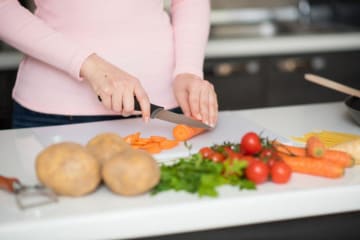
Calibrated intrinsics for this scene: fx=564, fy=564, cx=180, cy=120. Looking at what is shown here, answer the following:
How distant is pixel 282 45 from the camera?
2447 mm

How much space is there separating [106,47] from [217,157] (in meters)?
0.49

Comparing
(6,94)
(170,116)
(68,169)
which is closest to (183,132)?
(170,116)

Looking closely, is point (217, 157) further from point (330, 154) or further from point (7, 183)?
point (7, 183)

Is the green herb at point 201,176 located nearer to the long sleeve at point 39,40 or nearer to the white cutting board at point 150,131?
the white cutting board at point 150,131

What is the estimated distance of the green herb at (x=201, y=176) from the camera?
90cm

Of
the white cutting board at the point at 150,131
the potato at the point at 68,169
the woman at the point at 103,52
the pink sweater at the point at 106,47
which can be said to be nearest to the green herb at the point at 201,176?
the potato at the point at 68,169

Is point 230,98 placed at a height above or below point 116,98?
below

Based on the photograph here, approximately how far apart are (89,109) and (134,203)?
0.54 m

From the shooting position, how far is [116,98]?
1.11m

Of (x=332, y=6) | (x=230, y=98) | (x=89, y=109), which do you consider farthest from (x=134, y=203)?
(x=332, y=6)

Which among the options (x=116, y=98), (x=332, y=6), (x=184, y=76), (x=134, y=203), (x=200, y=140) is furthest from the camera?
(x=332, y=6)

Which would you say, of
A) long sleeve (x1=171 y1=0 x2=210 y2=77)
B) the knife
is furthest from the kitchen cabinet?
the knife

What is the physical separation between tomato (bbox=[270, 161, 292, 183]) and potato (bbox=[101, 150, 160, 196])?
205mm

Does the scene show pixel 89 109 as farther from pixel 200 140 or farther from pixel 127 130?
pixel 200 140
